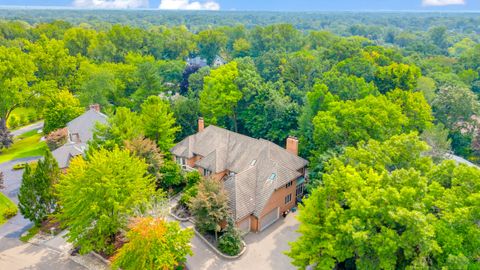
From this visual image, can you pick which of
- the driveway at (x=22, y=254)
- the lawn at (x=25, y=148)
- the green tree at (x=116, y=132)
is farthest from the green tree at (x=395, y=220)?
the lawn at (x=25, y=148)

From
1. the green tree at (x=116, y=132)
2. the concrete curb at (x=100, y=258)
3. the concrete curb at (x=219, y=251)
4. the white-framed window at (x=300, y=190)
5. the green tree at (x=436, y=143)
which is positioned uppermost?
the green tree at (x=116, y=132)

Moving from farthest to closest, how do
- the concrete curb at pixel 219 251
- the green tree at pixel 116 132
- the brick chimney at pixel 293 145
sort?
1. the brick chimney at pixel 293 145
2. the green tree at pixel 116 132
3. the concrete curb at pixel 219 251

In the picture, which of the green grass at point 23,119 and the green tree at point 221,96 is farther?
the green grass at point 23,119

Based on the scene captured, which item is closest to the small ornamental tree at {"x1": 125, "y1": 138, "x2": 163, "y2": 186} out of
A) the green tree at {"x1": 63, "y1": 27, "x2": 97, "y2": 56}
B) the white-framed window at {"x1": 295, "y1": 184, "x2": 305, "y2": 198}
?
the white-framed window at {"x1": 295, "y1": 184, "x2": 305, "y2": 198}

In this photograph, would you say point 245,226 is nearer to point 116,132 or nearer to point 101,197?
point 101,197

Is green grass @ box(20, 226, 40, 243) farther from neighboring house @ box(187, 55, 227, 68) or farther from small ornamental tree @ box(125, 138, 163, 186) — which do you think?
neighboring house @ box(187, 55, 227, 68)

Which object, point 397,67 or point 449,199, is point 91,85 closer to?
point 397,67

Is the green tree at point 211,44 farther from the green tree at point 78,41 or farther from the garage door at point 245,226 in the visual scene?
the garage door at point 245,226
